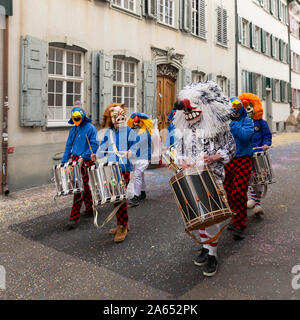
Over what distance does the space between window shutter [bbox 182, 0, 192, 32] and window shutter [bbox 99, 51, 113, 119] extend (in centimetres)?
435

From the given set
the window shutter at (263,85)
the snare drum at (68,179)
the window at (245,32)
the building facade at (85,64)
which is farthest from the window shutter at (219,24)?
the snare drum at (68,179)

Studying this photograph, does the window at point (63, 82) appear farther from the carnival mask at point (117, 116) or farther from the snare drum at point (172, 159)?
the snare drum at point (172, 159)

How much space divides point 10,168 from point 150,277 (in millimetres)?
4908

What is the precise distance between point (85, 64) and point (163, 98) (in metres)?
3.66

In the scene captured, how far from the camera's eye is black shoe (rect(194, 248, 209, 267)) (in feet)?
10.6

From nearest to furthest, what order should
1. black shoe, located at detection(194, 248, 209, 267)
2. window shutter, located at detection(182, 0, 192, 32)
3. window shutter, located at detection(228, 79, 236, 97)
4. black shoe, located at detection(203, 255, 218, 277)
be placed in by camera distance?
black shoe, located at detection(203, 255, 218, 277) → black shoe, located at detection(194, 248, 209, 267) → window shutter, located at detection(182, 0, 192, 32) → window shutter, located at detection(228, 79, 236, 97)

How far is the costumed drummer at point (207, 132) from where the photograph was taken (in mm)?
3025

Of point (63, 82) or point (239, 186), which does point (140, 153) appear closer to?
point (239, 186)

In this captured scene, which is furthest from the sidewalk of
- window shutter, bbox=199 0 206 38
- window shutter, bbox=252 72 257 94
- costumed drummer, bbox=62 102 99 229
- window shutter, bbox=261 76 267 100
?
window shutter, bbox=261 76 267 100

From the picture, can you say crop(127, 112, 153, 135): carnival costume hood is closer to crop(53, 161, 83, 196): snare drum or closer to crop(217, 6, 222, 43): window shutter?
crop(53, 161, 83, 196): snare drum

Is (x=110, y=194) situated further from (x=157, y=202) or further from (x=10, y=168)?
(x=10, y=168)

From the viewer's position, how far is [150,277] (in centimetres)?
299

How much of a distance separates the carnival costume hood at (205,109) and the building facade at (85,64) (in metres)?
4.99

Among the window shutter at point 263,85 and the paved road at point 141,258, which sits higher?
the window shutter at point 263,85
